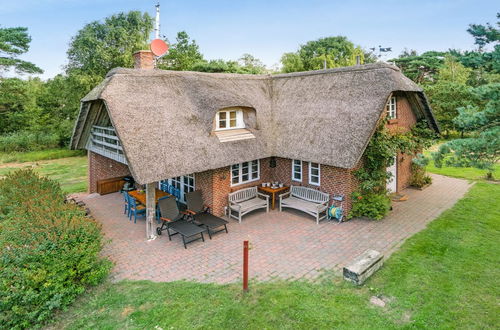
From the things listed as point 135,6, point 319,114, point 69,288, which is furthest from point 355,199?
point 135,6

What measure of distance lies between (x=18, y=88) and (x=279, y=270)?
34.0 meters

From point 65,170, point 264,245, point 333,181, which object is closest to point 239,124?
point 333,181

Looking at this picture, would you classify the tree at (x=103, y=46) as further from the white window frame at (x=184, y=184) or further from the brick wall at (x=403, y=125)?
the brick wall at (x=403, y=125)

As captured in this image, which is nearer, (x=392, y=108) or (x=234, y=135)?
(x=234, y=135)

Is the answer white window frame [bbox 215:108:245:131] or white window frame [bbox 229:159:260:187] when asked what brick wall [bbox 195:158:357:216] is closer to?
white window frame [bbox 229:159:260:187]

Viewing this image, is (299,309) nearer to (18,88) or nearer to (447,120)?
(447,120)

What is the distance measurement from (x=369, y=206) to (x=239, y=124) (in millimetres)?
6139

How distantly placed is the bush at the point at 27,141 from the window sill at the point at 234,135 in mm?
27989

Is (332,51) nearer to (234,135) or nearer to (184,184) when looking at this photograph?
(234,135)

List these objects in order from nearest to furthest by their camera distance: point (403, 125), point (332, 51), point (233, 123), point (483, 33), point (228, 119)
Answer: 1. point (483, 33)
2. point (228, 119)
3. point (233, 123)
4. point (403, 125)
5. point (332, 51)

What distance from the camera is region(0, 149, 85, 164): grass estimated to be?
27469 millimetres

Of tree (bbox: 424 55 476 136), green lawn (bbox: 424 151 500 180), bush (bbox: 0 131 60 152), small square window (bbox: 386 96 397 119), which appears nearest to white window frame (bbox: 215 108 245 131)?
small square window (bbox: 386 96 397 119)

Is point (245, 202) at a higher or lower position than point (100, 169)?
lower

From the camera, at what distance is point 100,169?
15.6m
